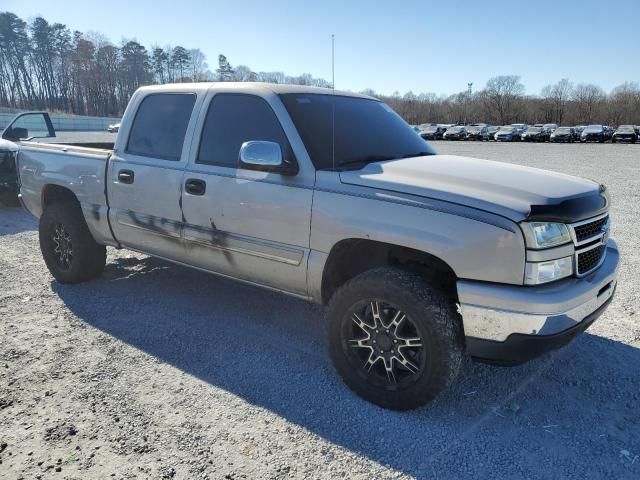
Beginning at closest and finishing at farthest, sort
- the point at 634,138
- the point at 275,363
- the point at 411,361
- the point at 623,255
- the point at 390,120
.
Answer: the point at 411,361, the point at 275,363, the point at 390,120, the point at 623,255, the point at 634,138

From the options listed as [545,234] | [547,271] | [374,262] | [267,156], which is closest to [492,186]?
[545,234]

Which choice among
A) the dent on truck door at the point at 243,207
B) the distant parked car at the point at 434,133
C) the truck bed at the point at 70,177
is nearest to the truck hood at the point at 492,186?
the dent on truck door at the point at 243,207

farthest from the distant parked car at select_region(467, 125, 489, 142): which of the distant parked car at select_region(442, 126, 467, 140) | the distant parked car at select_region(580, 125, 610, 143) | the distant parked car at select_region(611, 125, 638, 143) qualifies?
the distant parked car at select_region(611, 125, 638, 143)

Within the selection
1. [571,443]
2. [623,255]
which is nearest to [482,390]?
[571,443]

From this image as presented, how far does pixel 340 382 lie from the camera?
131 inches

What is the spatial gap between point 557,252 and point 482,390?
115 centimetres

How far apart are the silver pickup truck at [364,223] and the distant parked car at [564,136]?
160 ft

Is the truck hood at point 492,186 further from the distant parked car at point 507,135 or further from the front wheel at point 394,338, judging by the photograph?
the distant parked car at point 507,135

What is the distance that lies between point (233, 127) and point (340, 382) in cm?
203

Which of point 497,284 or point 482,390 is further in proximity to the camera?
point 482,390

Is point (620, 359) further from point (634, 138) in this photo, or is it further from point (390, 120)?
point (634, 138)

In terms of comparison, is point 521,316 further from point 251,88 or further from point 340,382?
point 251,88

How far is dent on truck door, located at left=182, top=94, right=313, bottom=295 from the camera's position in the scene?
331 cm

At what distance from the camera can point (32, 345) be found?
12.4 feet
